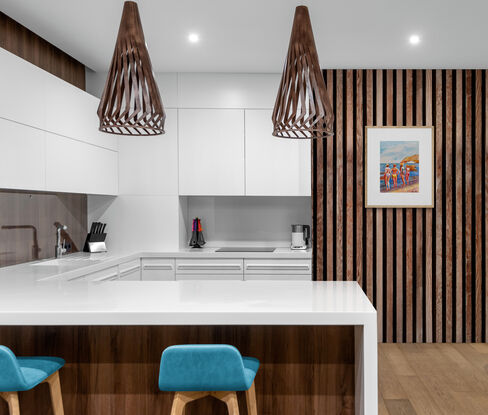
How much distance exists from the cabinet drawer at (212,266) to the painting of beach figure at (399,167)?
61.9 inches

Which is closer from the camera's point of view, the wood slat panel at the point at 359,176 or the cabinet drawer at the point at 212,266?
the cabinet drawer at the point at 212,266

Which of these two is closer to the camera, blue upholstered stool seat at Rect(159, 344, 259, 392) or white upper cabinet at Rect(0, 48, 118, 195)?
blue upholstered stool seat at Rect(159, 344, 259, 392)

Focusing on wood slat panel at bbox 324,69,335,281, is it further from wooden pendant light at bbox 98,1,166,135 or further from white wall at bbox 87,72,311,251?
wooden pendant light at bbox 98,1,166,135

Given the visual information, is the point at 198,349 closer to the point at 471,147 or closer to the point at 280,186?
the point at 280,186

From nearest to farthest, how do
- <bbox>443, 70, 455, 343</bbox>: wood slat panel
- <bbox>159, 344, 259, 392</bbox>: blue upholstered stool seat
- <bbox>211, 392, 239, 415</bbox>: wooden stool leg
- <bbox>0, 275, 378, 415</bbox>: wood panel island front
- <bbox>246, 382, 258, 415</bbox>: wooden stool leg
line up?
<bbox>159, 344, 259, 392</bbox>: blue upholstered stool seat, <bbox>211, 392, 239, 415</bbox>: wooden stool leg, <bbox>246, 382, 258, 415</bbox>: wooden stool leg, <bbox>0, 275, 378, 415</bbox>: wood panel island front, <bbox>443, 70, 455, 343</bbox>: wood slat panel

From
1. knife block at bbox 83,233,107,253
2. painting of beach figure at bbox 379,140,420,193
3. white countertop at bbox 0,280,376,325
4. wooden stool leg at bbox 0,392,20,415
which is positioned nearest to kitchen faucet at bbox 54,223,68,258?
knife block at bbox 83,233,107,253

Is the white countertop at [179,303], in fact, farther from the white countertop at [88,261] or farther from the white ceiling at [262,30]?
the white ceiling at [262,30]

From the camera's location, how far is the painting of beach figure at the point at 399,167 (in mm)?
4402

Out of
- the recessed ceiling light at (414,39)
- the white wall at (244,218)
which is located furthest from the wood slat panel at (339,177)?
the recessed ceiling light at (414,39)

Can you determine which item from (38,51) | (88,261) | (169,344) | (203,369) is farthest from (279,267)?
(38,51)

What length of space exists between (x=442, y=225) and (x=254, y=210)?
1865 mm

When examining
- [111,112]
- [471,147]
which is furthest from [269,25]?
[471,147]

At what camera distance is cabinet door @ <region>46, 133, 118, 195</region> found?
3455 mm

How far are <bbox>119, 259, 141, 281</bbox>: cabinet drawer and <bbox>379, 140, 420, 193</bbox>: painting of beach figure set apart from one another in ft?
7.96
